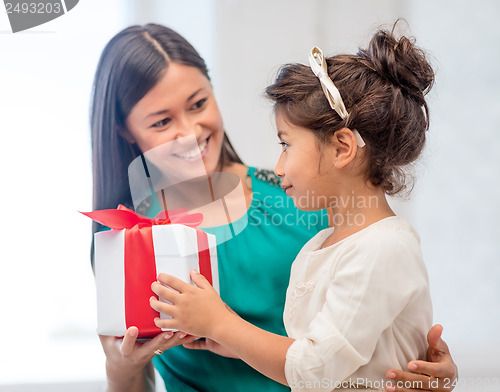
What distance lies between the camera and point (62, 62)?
54.8 inches

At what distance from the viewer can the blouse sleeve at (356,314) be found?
73cm

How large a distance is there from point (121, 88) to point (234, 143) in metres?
0.54

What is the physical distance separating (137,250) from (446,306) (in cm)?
112

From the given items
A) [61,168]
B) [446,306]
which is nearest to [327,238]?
[61,168]

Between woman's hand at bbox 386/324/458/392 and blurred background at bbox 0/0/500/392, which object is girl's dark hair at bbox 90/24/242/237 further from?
woman's hand at bbox 386/324/458/392

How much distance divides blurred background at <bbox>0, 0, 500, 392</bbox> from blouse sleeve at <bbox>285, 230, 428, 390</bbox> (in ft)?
2.32

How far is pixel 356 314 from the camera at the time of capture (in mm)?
731

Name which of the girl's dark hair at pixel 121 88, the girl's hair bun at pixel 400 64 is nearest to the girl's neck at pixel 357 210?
the girl's hair bun at pixel 400 64

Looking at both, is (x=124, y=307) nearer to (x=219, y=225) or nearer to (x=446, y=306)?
(x=219, y=225)

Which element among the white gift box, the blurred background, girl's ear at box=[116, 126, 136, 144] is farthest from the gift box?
the blurred background

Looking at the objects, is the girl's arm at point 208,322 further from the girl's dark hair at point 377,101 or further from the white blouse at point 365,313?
the girl's dark hair at point 377,101

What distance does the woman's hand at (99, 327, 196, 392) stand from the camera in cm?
83

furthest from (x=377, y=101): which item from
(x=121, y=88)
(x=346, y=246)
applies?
(x=121, y=88)

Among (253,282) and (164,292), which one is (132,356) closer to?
(164,292)
